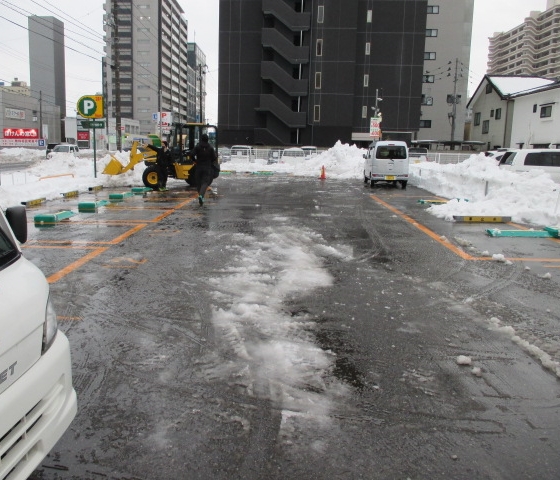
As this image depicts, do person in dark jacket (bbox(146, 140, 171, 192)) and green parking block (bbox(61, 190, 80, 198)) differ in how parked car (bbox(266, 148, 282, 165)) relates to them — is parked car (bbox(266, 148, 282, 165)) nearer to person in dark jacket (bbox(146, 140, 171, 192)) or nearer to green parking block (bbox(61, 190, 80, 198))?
person in dark jacket (bbox(146, 140, 171, 192))

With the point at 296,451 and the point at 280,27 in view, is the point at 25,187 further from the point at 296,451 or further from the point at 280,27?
the point at 280,27

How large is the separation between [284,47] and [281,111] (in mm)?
6122

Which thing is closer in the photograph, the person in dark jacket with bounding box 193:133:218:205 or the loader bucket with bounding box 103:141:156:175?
the person in dark jacket with bounding box 193:133:218:205

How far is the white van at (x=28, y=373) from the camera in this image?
212cm

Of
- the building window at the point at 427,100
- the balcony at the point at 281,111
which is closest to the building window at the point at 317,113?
the balcony at the point at 281,111

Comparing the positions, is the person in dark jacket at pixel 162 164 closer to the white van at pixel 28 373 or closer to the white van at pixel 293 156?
the white van at pixel 28 373

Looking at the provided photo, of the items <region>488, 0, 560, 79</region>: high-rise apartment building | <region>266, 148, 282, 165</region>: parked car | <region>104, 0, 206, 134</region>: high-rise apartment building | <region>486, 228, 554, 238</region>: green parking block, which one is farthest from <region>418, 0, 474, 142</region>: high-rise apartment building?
<region>104, 0, 206, 134</region>: high-rise apartment building

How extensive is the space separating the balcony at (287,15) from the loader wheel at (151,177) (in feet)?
114

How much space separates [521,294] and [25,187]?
1504 centimetres

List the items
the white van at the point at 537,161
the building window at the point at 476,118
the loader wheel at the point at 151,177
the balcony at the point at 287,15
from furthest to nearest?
the building window at the point at 476,118 → the balcony at the point at 287,15 → the loader wheel at the point at 151,177 → the white van at the point at 537,161

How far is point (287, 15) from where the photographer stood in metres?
47.9

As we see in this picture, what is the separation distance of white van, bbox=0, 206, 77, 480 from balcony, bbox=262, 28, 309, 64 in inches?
1920

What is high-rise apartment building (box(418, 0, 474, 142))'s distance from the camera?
6284 cm

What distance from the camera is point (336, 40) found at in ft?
160
